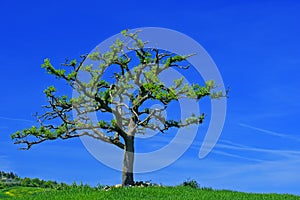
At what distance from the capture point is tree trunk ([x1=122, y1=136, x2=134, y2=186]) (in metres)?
21.8

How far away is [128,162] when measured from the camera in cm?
2195

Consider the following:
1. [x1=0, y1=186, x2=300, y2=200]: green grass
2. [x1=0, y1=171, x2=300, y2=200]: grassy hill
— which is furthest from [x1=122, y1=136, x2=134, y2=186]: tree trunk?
[x1=0, y1=186, x2=300, y2=200]: green grass

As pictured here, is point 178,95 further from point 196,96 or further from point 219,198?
point 219,198

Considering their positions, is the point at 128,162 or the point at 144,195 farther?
the point at 128,162

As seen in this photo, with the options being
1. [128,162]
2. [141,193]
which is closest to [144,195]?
[141,193]

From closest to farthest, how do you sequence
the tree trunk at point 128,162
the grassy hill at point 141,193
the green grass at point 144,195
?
the green grass at point 144,195 < the grassy hill at point 141,193 < the tree trunk at point 128,162

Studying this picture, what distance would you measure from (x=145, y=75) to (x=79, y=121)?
13.3 feet

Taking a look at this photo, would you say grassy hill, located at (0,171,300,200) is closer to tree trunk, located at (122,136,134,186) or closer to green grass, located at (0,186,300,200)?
green grass, located at (0,186,300,200)

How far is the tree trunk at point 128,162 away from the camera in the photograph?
21844mm

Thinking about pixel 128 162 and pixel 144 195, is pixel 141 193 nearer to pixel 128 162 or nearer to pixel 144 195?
pixel 144 195

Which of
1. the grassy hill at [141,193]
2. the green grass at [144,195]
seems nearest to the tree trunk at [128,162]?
the grassy hill at [141,193]

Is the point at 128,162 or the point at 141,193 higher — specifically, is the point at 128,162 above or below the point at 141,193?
above

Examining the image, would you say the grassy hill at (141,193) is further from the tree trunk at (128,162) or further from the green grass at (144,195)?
the tree trunk at (128,162)

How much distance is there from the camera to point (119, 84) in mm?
22531
